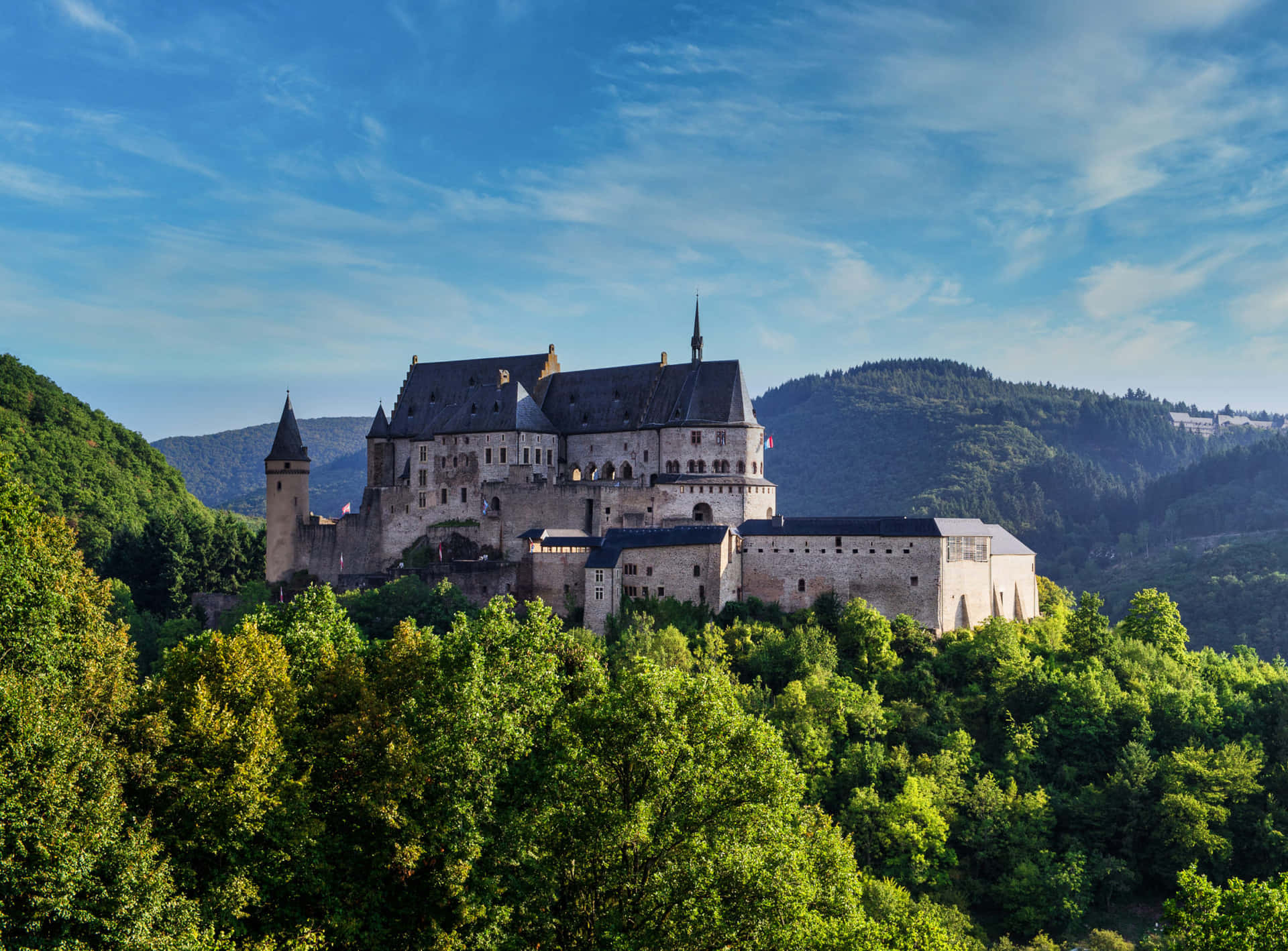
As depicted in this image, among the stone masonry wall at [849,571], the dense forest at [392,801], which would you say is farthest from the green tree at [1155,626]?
the dense forest at [392,801]

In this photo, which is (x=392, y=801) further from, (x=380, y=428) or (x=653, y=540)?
(x=380, y=428)

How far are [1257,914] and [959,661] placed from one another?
30.3 meters

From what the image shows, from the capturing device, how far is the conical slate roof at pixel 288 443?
248ft

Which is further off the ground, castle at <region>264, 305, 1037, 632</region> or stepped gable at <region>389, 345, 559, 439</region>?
stepped gable at <region>389, 345, 559, 439</region>

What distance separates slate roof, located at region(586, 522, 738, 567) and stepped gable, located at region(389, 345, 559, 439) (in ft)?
64.1

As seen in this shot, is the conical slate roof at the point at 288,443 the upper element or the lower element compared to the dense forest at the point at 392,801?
upper

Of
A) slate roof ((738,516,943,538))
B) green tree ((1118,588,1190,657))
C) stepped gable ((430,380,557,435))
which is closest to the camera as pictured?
slate roof ((738,516,943,538))

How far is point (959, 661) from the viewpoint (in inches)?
2202

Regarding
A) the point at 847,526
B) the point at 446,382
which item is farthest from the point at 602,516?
the point at 446,382

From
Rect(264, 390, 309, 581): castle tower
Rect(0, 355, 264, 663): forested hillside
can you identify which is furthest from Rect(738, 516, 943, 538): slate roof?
Rect(0, 355, 264, 663): forested hillside

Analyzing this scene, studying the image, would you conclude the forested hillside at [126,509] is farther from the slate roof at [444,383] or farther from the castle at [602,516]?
the slate roof at [444,383]

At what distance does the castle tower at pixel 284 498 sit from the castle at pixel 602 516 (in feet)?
0.33

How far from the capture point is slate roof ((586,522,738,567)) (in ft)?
195

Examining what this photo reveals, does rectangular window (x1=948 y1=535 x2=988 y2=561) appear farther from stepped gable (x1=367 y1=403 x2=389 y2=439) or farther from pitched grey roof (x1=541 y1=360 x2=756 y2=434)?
stepped gable (x1=367 y1=403 x2=389 y2=439)
